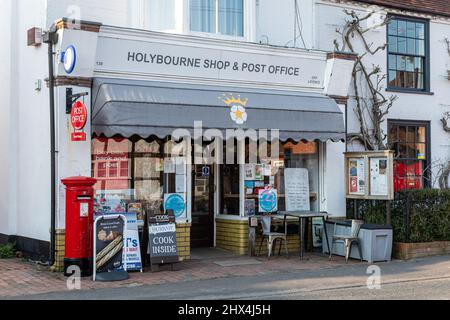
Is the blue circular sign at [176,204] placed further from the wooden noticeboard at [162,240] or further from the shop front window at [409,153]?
the shop front window at [409,153]

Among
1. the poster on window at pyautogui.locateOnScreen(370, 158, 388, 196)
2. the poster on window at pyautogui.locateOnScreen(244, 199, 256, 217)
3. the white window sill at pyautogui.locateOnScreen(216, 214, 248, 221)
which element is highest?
the poster on window at pyautogui.locateOnScreen(370, 158, 388, 196)

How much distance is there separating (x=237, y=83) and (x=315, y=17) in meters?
3.17

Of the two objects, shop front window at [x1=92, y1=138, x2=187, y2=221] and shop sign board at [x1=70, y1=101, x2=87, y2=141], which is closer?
shop sign board at [x1=70, y1=101, x2=87, y2=141]

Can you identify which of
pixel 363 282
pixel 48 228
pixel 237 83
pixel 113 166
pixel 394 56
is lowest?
pixel 363 282


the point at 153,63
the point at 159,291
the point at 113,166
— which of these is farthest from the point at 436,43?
the point at 159,291

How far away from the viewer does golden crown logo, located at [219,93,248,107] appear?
40.0 feet

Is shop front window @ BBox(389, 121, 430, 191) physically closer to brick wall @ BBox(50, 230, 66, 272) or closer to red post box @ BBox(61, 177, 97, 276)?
red post box @ BBox(61, 177, 97, 276)

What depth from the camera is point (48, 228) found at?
1137 centimetres

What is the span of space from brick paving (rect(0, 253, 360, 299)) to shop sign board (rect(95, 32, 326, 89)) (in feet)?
12.3

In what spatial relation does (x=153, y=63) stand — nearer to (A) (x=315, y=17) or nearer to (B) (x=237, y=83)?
(B) (x=237, y=83)

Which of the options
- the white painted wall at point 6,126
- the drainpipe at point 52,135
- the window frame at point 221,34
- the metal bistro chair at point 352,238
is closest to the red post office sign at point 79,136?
the drainpipe at point 52,135

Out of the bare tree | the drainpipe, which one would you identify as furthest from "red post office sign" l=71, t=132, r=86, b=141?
the bare tree

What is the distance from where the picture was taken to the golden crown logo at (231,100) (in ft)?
40.0
